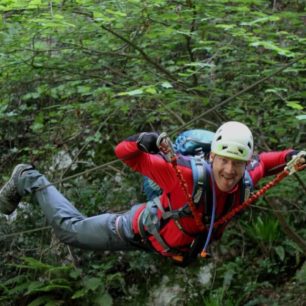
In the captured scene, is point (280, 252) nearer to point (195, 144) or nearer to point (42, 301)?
point (42, 301)

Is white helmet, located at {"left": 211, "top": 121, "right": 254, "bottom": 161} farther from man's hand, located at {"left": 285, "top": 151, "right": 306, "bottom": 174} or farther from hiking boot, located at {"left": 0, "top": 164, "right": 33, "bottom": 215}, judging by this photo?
hiking boot, located at {"left": 0, "top": 164, "right": 33, "bottom": 215}

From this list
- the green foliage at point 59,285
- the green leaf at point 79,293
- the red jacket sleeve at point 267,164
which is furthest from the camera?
the green foliage at point 59,285


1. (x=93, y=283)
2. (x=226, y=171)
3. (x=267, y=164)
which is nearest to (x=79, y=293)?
(x=93, y=283)

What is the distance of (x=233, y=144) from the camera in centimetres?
Answer: 384

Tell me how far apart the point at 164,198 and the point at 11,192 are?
188 centimetres

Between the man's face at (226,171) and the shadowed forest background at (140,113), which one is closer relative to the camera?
the man's face at (226,171)

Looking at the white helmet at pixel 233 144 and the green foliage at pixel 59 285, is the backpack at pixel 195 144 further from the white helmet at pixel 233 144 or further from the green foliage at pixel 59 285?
the green foliage at pixel 59 285

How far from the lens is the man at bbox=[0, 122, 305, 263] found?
12.7 feet

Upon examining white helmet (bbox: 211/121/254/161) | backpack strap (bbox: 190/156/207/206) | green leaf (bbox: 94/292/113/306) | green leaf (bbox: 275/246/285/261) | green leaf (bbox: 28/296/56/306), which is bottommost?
green leaf (bbox: 28/296/56/306)

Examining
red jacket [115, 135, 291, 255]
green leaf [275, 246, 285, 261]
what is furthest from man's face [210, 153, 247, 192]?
green leaf [275, 246, 285, 261]

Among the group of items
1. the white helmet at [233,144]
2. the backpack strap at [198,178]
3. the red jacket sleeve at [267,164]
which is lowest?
the red jacket sleeve at [267,164]

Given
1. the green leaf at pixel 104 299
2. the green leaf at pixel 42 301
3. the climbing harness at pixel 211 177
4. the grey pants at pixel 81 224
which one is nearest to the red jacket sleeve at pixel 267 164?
the climbing harness at pixel 211 177

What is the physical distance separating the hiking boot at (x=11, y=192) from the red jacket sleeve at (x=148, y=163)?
1652mm

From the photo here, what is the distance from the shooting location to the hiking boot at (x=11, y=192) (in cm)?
534
